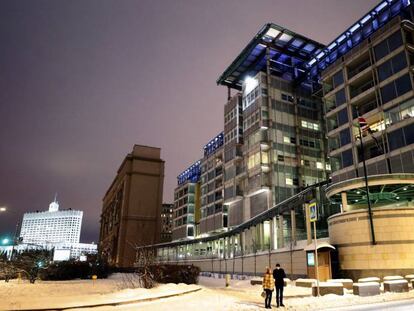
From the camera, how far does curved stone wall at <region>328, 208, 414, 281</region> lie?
26.9 metres

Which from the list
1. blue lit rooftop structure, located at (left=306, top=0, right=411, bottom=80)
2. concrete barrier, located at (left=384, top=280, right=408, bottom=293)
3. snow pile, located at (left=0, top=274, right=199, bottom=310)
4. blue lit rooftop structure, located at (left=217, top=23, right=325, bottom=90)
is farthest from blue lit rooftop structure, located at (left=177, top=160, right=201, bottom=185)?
concrete barrier, located at (left=384, top=280, right=408, bottom=293)

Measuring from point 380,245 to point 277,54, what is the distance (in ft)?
185

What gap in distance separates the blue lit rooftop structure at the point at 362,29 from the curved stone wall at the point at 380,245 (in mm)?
35388

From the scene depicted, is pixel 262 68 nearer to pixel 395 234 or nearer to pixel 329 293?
pixel 395 234

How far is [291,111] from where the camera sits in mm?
72562

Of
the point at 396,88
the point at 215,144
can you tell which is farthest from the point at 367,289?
the point at 215,144

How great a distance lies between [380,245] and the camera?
2766 cm

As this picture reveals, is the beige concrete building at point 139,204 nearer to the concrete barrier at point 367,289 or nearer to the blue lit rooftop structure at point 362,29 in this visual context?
the blue lit rooftop structure at point 362,29

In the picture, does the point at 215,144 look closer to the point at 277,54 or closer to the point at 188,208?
the point at 188,208

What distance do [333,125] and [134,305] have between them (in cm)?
5045

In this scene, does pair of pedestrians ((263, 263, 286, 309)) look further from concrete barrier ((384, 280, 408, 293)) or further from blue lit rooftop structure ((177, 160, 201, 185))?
blue lit rooftop structure ((177, 160, 201, 185))

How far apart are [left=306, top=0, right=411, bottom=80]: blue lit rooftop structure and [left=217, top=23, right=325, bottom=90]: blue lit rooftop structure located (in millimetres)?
7241

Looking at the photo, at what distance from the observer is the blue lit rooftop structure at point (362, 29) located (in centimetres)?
5128

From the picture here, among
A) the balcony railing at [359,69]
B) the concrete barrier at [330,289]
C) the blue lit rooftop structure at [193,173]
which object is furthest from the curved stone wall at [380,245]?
the blue lit rooftop structure at [193,173]
